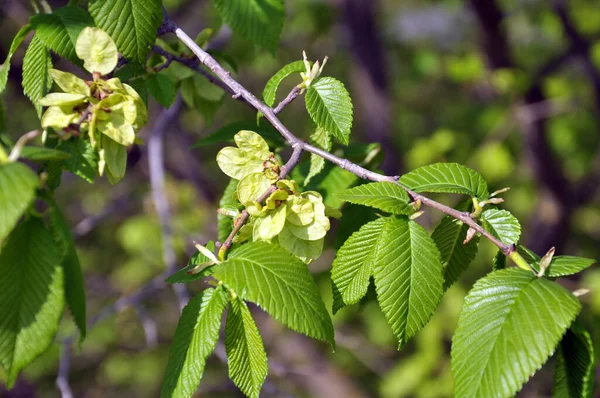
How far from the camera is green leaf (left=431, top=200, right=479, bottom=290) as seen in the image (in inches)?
39.4

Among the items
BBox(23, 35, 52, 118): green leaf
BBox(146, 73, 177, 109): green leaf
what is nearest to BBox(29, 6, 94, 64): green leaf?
BBox(23, 35, 52, 118): green leaf

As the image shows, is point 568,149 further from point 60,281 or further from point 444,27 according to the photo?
point 60,281

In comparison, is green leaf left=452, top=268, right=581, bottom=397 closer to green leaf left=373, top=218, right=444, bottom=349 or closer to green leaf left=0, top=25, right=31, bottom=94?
green leaf left=373, top=218, right=444, bottom=349

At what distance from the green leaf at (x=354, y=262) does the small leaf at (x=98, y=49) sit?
19.5 inches

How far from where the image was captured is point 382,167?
3.70 m

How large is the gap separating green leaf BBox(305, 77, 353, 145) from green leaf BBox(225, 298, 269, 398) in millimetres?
343

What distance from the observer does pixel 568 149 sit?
4668 mm

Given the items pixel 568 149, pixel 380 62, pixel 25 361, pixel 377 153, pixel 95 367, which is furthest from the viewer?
pixel 95 367

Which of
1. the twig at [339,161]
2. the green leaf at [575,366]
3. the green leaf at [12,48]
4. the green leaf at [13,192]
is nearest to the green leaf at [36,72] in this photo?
the green leaf at [12,48]

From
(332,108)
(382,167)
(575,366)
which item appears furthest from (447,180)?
(382,167)

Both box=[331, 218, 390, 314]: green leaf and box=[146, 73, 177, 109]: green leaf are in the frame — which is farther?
box=[146, 73, 177, 109]: green leaf

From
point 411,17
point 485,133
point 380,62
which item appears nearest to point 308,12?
point 380,62

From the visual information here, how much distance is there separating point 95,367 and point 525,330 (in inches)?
242

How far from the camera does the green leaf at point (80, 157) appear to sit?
906 mm
